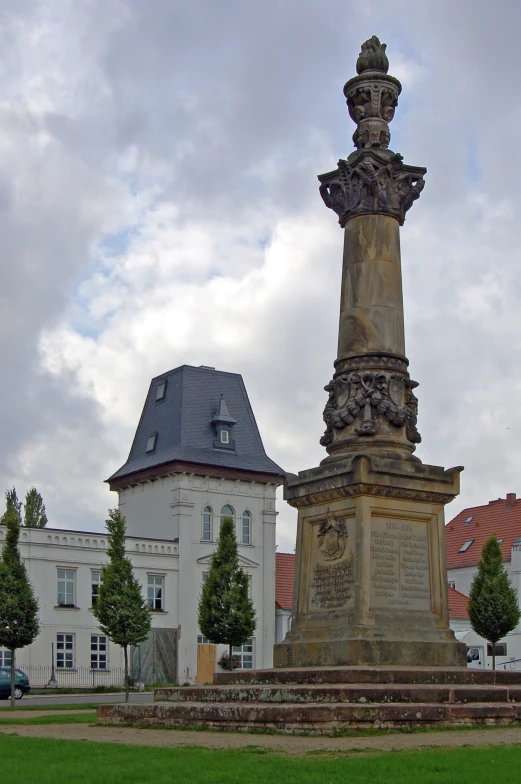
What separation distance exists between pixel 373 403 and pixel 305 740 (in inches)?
266

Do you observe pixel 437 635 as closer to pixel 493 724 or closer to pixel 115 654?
pixel 493 724

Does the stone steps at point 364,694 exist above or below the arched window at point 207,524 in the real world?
below

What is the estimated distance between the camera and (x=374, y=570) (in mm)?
16797

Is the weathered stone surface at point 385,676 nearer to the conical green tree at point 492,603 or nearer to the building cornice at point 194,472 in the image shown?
the conical green tree at point 492,603

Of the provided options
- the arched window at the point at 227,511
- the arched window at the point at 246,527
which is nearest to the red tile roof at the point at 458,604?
the arched window at the point at 246,527

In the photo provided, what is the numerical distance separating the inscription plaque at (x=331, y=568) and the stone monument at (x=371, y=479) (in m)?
0.02

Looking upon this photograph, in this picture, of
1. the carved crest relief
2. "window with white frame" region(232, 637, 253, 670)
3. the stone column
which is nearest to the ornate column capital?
the stone column

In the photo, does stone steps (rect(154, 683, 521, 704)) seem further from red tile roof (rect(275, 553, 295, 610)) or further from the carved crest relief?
red tile roof (rect(275, 553, 295, 610))

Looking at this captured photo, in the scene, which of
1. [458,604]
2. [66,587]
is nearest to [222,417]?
[66,587]

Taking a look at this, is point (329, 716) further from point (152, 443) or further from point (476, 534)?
point (476, 534)

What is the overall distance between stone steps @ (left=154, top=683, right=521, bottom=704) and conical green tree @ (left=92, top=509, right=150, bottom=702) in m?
23.9

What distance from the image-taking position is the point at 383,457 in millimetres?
17281

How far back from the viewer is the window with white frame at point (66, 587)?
52.4m

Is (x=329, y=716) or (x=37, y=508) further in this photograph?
(x=37, y=508)
